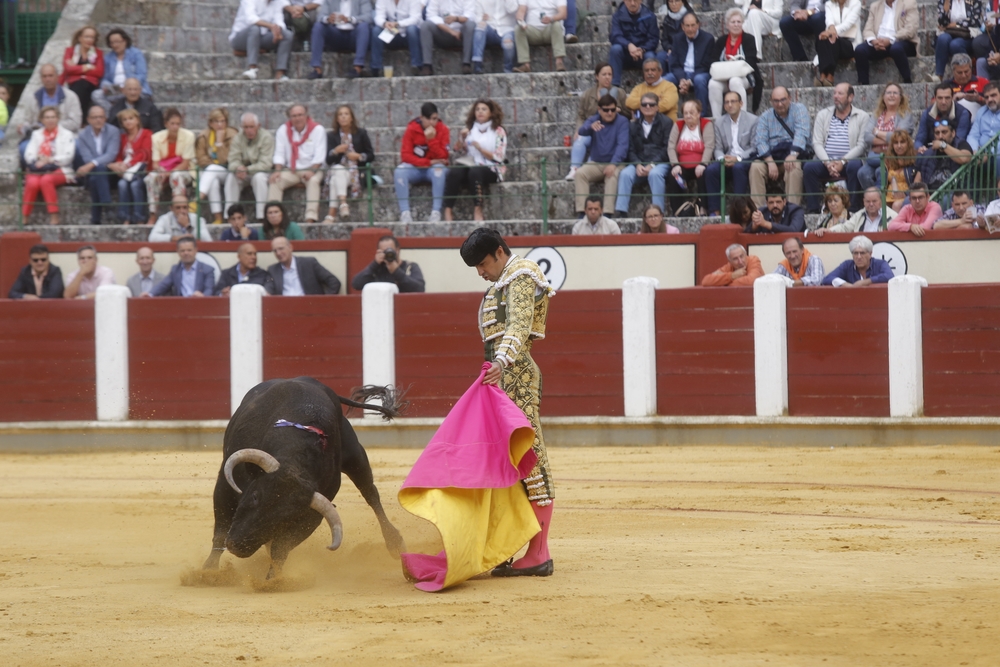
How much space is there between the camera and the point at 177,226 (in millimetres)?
10945

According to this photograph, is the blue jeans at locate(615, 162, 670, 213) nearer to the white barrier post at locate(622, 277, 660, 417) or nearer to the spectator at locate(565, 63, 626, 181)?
the spectator at locate(565, 63, 626, 181)

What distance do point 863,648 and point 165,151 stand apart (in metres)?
9.02

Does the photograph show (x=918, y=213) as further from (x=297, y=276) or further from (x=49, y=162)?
(x=49, y=162)

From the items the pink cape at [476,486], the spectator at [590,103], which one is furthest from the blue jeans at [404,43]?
the pink cape at [476,486]

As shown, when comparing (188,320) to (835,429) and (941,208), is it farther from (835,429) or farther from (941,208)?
(941,208)

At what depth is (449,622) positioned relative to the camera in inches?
155

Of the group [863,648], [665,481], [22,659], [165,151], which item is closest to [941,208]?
[665,481]

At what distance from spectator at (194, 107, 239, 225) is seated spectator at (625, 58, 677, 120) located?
326 cm

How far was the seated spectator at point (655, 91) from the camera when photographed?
11.1 m

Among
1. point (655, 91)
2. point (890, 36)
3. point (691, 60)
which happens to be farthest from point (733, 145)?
point (890, 36)

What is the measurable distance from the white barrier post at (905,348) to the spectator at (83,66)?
7.28 m

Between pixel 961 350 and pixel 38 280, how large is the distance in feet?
21.0

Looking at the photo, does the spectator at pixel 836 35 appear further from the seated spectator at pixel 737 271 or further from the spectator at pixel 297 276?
the spectator at pixel 297 276

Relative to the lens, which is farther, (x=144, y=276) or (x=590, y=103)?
(x=590, y=103)
